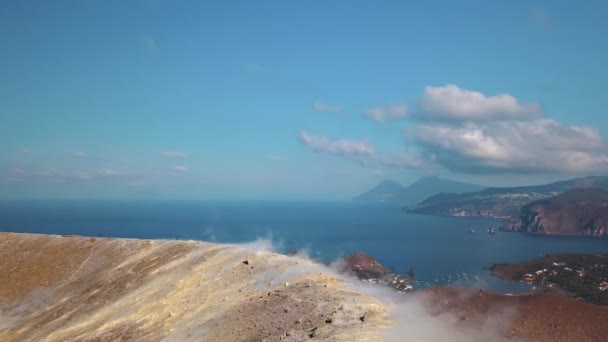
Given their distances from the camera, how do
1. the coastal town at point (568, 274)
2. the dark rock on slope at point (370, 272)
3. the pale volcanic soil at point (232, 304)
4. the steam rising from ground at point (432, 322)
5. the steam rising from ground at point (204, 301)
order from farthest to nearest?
the coastal town at point (568, 274)
the dark rock on slope at point (370, 272)
the steam rising from ground at point (204, 301)
the pale volcanic soil at point (232, 304)
the steam rising from ground at point (432, 322)

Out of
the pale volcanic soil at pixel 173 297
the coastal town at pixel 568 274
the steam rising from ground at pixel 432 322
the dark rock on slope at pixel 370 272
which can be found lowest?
the coastal town at pixel 568 274

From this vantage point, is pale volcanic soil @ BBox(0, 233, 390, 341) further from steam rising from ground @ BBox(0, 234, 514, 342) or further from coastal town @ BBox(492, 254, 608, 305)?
coastal town @ BBox(492, 254, 608, 305)

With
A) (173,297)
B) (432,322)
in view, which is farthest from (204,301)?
(432,322)

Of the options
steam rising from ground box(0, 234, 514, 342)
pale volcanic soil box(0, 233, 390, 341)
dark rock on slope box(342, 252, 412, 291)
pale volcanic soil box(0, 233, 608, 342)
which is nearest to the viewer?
pale volcanic soil box(0, 233, 608, 342)

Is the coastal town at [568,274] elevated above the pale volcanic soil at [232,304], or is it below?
below

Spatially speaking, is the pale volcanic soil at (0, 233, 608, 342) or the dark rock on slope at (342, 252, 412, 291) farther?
the dark rock on slope at (342, 252, 412, 291)

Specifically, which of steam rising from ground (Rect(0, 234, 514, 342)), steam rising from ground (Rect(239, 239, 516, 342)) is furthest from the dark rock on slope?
steam rising from ground (Rect(239, 239, 516, 342))

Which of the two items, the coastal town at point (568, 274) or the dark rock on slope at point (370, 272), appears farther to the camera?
the coastal town at point (568, 274)

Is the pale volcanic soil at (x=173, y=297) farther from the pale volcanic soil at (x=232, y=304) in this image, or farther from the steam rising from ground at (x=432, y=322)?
the steam rising from ground at (x=432, y=322)

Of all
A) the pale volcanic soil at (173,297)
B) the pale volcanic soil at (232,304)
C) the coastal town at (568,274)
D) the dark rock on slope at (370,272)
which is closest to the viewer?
the pale volcanic soil at (232,304)

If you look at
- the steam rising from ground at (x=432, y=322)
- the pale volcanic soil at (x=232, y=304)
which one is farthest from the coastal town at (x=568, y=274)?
the pale volcanic soil at (x=232, y=304)

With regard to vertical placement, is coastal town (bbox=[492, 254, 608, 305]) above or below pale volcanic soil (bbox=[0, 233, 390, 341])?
below
